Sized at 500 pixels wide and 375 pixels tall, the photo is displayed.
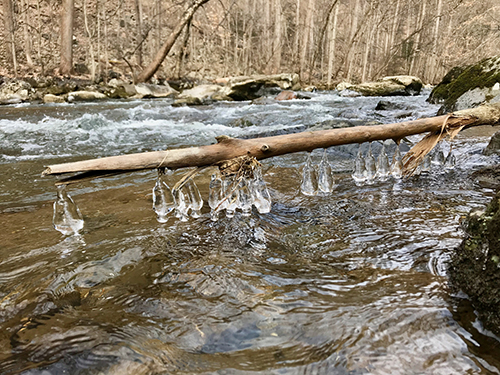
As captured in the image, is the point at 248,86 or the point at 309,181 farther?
the point at 248,86

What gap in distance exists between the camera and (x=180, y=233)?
2416 mm

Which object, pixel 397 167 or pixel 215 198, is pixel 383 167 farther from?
pixel 215 198

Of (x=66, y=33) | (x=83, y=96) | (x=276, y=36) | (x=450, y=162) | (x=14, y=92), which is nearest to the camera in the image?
(x=450, y=162)

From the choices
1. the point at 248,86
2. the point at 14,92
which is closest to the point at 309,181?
the point at 248,86

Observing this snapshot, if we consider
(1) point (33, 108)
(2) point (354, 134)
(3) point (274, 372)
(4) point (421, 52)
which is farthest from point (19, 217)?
(4) point (421, 52)

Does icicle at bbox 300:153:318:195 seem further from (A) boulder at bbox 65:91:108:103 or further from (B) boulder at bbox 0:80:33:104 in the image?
(B) boulder at bbox 0:80:33:104

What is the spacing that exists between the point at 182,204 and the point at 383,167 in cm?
215

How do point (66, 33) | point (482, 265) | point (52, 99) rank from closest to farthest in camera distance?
1. point (482, 265)
2. point (52, 99)
3. point (66, 33)

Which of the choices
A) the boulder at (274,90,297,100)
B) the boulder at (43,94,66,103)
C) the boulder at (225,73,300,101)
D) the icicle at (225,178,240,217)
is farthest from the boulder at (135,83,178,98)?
the icicle at (225,178,240,217)

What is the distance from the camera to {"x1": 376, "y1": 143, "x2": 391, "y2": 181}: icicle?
3.48m

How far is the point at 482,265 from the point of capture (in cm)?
140

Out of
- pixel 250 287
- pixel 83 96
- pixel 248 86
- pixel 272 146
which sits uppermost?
pixel 248 86

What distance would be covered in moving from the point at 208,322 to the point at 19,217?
2.27m

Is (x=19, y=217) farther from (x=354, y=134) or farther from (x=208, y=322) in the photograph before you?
(x=354, y=134)
